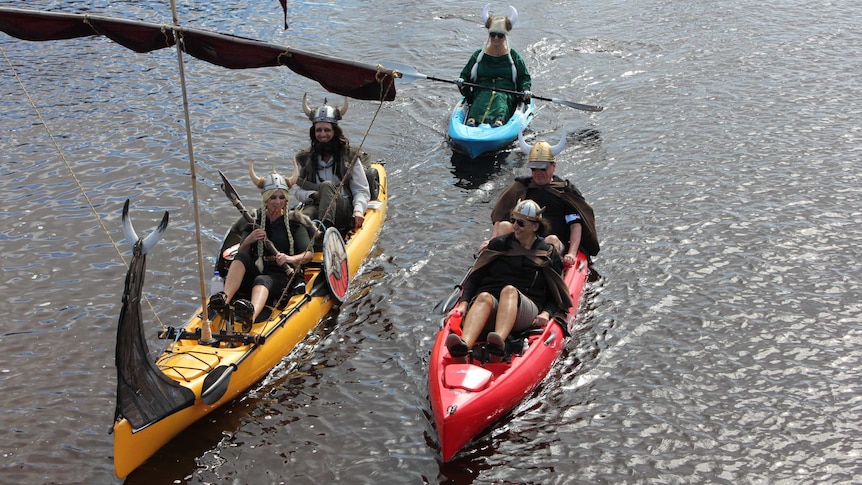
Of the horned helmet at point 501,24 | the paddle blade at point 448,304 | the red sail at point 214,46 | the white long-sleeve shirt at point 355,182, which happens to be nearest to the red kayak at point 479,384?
the paddle blade at point 448,304

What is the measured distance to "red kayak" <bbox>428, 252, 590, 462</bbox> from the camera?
8.27 metres

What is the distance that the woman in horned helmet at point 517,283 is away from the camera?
934 cm

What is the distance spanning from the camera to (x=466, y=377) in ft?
28.2

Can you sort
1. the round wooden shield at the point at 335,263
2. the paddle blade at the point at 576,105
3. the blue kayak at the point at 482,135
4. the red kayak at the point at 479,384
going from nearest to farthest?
1. the red kayak at the point at 479,384
2. the round wooden shield at the point at 335,263
3. the blue kayak at the point at 482,135
4. the paddle blade at the point at 576,105

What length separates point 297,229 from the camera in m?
10.7

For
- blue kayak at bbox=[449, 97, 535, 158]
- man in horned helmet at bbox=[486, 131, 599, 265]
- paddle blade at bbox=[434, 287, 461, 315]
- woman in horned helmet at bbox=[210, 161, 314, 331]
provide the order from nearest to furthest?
1. woman in horned helmet at bbox=[210, 161, 314, 331]
2. paddle blade at bbox=[434, 287, 461, 315]
3. man in horned helmet at bbox=[486, 131, 599, 265]
4. blue kayak at bbox=[449, 97, 535, 158]

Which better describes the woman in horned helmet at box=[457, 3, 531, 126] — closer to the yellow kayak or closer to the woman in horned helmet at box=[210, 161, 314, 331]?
the yellow kayak

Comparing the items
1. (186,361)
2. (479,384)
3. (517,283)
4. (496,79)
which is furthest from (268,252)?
(496,79)

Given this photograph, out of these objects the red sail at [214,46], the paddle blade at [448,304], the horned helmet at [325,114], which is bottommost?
the paddle blade at [448,304]

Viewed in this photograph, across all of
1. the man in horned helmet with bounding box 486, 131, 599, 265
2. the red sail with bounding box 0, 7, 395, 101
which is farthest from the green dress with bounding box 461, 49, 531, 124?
the red sail with bounding box 0, 7, 395, 101

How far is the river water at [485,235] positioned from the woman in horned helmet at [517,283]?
2.68 feet

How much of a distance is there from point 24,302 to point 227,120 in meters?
6.83

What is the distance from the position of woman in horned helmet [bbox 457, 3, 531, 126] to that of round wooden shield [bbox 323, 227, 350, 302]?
6.09 metres

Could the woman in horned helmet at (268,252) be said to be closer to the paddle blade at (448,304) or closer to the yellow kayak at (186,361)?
the yellow kayak at (186,361)
